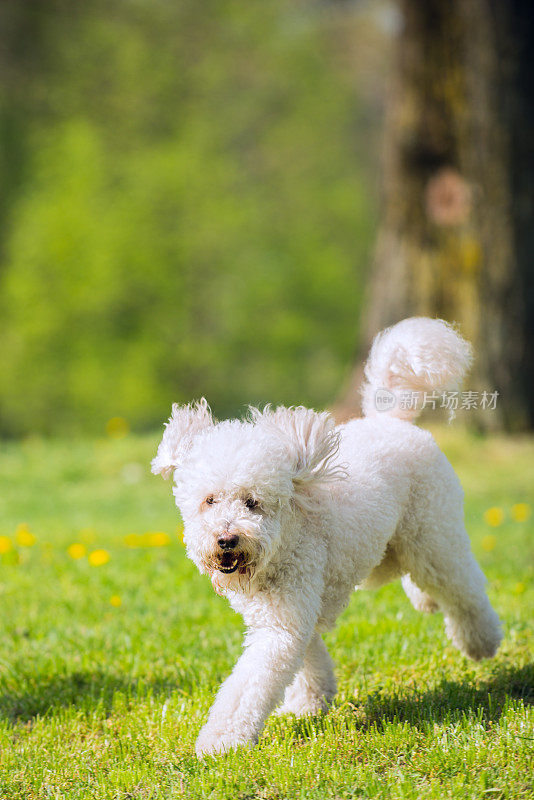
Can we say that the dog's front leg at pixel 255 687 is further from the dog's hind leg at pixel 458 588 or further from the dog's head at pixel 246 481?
the dog's hind leg at pixel 458 588

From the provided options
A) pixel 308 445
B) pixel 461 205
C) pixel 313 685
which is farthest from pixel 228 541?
pixel 461 205

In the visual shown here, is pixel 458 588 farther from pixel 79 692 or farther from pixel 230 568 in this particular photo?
pixel 79 692

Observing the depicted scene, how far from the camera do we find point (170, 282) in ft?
72.3

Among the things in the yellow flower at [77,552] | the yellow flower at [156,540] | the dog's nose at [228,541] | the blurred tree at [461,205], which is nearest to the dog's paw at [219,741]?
the dog's nose at [228,541]

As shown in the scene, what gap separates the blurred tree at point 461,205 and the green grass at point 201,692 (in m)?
3.50

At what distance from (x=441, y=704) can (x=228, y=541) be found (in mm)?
1176

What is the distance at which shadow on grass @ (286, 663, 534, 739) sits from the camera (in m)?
3.29

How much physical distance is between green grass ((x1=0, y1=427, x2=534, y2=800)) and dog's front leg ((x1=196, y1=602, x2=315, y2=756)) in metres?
0.08

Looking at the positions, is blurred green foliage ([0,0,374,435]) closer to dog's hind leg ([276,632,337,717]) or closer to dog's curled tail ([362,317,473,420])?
dog's curled tail ([362,317,473,420])

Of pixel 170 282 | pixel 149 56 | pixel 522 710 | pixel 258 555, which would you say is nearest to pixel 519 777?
pixel 522 710

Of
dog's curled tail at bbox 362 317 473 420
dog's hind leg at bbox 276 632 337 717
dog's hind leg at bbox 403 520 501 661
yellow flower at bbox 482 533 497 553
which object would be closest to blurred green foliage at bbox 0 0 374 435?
yellow flower at bbox 482 533 497 553

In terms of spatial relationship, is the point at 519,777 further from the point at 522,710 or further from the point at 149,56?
the point at 149,56

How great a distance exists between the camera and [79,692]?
3.83 m

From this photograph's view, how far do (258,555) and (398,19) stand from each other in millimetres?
8767
